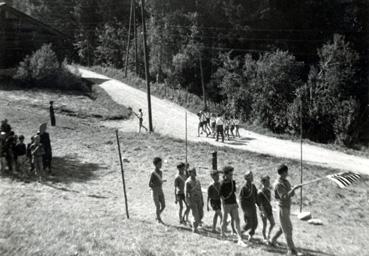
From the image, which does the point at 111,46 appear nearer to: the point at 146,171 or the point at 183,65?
the point at 183,65

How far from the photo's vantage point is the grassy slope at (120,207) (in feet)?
29.6

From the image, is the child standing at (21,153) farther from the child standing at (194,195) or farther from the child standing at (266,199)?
the child standing at (266,199)

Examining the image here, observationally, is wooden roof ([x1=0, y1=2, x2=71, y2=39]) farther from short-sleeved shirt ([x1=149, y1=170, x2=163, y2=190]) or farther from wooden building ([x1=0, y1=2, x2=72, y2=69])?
short-sleeved shirt ([x1=149, y1=170, x2=163, y2=190])

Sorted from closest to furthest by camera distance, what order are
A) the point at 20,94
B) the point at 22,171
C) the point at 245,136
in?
the point at 22,171
the point at 245,136
the point at 20,94

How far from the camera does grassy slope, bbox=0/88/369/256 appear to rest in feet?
29.6

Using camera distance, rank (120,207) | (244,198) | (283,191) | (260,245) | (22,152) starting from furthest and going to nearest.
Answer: (22,152), (120,207), (244,198), (260,245), (283,191)

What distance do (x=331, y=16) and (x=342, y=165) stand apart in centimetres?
3002

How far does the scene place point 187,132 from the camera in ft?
101

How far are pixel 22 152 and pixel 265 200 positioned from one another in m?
9.61

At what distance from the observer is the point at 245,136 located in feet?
100

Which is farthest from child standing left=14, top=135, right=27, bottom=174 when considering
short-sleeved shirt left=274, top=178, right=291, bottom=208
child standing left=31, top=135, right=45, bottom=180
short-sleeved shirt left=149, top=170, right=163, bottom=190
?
short-sleeved shirt left=274, top=178, right=291, bottom=208

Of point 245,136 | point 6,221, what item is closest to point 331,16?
point 245,136

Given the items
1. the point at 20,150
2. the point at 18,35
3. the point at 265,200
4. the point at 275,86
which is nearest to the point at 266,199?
the point at 265,200

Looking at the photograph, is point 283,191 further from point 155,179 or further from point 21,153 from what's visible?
point 21,153
